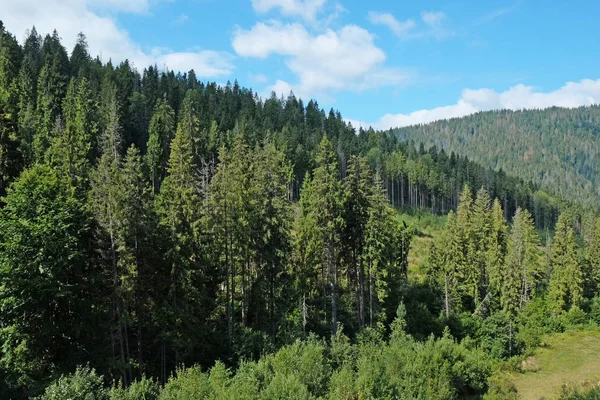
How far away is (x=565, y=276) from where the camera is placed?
187 ft

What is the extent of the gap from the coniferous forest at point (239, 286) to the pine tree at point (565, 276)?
0.21 m

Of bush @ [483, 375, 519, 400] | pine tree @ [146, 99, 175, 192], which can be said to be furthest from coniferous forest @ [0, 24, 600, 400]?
pine tree @ [146, 99, 175, 192]

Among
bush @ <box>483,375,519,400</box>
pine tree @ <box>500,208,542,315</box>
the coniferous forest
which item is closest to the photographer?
the coniferous forest

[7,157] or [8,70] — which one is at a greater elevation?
[8,70]

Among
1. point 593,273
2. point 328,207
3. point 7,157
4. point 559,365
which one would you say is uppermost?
point 7,157

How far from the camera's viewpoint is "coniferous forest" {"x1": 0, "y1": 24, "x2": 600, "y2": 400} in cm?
2025

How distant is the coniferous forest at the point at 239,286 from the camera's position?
20.2 metres

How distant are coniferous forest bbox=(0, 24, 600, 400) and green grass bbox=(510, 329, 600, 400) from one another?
194cm

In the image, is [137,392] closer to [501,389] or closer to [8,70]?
[501,389]

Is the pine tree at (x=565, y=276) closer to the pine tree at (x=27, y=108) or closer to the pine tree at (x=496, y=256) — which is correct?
the pine tree at (x=496, y=256)

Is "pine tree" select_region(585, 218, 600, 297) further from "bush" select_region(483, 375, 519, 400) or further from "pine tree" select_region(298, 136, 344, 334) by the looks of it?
"pine tree" select_region(298, 136, 344, 334)

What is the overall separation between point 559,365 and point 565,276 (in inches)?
704

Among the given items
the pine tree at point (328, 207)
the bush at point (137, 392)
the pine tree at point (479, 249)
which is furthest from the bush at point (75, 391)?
the pine tree at point (479, 249)

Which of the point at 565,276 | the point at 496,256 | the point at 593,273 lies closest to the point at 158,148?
the point at 496,256
